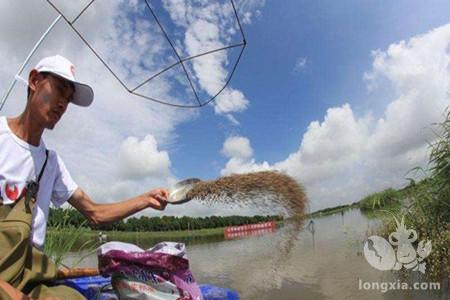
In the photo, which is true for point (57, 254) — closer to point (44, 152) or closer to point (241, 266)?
point (44, 152)

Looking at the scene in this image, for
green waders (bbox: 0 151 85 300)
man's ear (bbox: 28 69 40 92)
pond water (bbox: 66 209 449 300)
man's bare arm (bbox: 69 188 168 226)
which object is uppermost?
man's ear (bbox: 28 69 40 92)

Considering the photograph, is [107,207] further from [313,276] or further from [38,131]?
[313,276]

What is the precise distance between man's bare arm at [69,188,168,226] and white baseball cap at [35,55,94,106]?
18.6 inches

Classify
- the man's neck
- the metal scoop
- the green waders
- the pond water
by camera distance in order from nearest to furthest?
the green waders → the man's neck → the metal scoop → the pond water

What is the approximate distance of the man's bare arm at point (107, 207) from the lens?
5.99 ft

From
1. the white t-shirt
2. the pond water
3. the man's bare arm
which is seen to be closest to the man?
the white t-shirt

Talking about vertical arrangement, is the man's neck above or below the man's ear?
below

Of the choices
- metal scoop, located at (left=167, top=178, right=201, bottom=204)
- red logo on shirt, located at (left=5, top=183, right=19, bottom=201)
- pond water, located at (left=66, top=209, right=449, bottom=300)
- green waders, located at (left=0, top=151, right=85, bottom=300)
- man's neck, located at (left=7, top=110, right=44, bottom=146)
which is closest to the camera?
green waders, located at (left=0, top=151, right=85, bottom=300)

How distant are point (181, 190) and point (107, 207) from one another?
0.42 metres

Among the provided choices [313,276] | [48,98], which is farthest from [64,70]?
[313,276]

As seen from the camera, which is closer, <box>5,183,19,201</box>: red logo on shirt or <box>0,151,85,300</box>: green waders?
<box>0,151,85,300</box>: green waders

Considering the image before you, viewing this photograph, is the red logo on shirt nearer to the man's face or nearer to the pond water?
Answer: the man's face

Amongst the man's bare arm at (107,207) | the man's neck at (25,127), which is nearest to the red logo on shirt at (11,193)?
the man's neck at (25,127)

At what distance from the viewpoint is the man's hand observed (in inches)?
69.5
